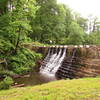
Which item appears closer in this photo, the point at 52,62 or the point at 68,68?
the point at 68,68

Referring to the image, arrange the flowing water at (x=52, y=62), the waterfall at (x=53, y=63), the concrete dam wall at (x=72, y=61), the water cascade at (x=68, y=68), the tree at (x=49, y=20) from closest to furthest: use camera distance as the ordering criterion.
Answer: the concrete dam wall at (x=72, y=61), the water cascade at (x=68, y=68), the flowing water at (x=52, y=62), the waterfall at (x=53, y=63), the tree at (x=49, y=20)

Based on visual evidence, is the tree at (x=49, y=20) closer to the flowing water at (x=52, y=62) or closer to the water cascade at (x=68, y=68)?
the flowing water at (x=52, y=62)

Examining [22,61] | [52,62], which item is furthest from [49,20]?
[22,61]

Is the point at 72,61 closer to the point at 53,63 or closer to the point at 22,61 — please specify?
the point at 53,63

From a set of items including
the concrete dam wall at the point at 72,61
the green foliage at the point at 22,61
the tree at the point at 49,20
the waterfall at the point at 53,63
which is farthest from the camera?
the tree at the point at 49,20

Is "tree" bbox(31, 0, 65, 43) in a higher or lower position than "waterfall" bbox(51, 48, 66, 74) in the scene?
higher

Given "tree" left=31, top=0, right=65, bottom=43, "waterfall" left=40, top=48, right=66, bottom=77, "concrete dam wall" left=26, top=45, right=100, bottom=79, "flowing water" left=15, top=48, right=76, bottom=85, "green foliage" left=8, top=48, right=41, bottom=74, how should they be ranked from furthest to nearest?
"tree" left=31, top=0, right=65, bottom=43 < "waterfall" left=40, top=48, right=66, bottom=77 < "flowing water" left=15, top=48, right=76, bottom=85 < "green foliage" left=8, top=48, right=41, bottom=74 < "concrete dam wall" left=26, top=45, right=100, bottom=79

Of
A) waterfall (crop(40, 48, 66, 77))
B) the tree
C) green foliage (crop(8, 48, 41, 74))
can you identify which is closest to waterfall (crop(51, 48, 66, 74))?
waterfall (crop(40, 48, 66, 77))

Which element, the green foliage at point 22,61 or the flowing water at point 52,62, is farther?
the flowing water at point 52,62

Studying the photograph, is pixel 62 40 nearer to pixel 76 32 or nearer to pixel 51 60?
pixel 76 32

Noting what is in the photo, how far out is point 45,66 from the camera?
1240 centimetres

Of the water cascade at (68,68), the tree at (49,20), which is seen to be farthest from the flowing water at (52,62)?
the tree at (49,20)

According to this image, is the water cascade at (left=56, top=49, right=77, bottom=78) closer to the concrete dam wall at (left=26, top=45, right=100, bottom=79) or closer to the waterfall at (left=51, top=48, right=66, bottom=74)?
the concrete dam wall at (left=26, top=45, right=100, bottom=79)

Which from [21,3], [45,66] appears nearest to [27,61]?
[45,66]
